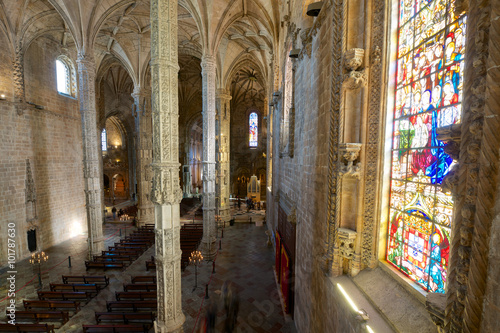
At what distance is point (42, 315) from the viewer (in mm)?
7254

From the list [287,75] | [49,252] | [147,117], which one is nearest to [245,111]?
[147,117]

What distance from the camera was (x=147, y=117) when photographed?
18.0 meters

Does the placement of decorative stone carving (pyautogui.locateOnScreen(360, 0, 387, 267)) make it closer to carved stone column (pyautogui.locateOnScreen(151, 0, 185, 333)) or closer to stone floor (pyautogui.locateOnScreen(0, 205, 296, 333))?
carved stone column (pyautogui.locateOnScreen(151, 0, 185, 333))

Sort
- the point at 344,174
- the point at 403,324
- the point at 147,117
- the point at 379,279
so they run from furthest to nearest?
the point at 147,117 < the point at 344,174 < the point at 379,279 < the point at 403,324

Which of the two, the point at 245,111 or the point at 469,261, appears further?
the point at 245,111

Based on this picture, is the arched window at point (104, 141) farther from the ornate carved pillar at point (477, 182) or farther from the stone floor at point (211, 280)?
the ornate carved pillar at point (477, 182)

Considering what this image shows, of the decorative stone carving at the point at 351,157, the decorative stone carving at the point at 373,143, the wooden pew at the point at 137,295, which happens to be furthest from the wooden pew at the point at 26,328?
the decorative stone carving at the point at 351,157

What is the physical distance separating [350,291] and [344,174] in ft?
6.05

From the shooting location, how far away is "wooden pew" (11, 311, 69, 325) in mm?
7184

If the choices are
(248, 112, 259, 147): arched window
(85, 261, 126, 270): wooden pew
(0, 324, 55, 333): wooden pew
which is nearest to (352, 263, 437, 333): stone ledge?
(0, 324, 55, 333): wooden pew

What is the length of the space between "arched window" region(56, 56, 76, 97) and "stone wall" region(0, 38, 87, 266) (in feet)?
1.93

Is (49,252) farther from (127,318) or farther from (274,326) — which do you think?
(274,326)

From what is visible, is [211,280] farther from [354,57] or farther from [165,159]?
[354,57]

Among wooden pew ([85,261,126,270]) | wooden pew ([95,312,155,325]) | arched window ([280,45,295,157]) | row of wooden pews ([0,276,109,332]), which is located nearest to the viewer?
row of wooden pews ([0,276,109,332])
